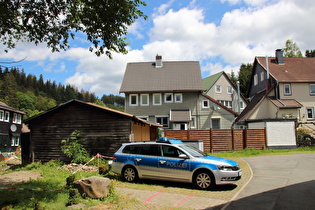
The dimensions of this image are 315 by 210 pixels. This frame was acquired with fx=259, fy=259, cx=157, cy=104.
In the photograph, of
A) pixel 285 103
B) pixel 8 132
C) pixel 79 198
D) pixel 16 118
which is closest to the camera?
pixel 79 198

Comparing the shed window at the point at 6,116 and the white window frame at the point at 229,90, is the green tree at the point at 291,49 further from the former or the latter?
the shed window at the point at 6,116

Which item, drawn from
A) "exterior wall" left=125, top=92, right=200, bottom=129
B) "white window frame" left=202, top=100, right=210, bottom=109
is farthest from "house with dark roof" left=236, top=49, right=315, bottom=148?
"exterior wall" left=125, top=92, right=200, bottom=129

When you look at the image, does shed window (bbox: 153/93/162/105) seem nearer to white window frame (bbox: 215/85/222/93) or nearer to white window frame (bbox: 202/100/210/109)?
white window frame (bbox: 202/100/210/109)

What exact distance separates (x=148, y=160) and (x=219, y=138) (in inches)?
535

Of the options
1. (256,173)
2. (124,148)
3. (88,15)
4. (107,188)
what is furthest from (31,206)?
(256,173)

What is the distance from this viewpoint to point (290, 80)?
32.2m

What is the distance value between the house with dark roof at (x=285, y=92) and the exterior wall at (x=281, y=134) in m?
3.53

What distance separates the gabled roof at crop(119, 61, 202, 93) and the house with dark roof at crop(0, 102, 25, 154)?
20358 mm

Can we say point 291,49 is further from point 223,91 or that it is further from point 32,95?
point 32,95

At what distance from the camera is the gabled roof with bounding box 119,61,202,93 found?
1330 inches

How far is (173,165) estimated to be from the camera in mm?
9820

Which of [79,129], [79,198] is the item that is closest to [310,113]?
[79,129]

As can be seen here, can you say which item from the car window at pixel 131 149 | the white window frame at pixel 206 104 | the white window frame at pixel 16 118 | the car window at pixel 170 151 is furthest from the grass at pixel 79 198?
the white window frame at pixel 16 118

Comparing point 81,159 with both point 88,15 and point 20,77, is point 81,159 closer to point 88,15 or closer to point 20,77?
point 88,15
